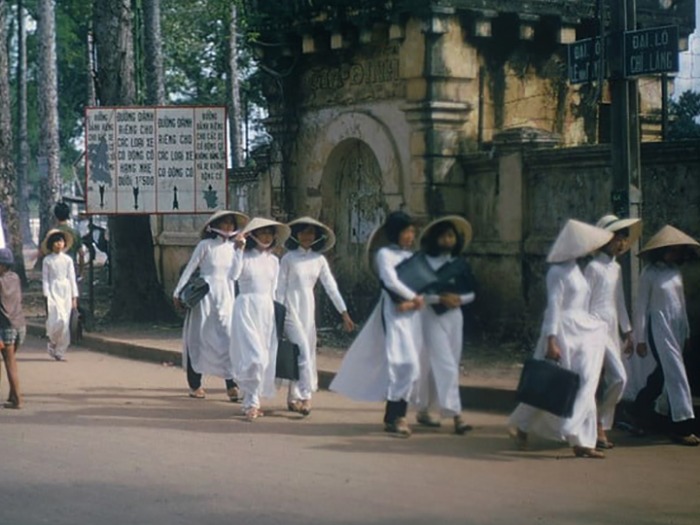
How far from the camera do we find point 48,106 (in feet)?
127

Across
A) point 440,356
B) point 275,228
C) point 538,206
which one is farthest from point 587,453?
point 538,206

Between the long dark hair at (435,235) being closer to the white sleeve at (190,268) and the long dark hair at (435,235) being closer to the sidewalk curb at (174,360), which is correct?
the sidewalk curb at (174,360)

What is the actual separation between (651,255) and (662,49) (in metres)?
1.96

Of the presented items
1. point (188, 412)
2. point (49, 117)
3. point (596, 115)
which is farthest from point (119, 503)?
point (49, 117)

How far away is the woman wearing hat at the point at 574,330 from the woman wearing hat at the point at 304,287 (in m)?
2.88

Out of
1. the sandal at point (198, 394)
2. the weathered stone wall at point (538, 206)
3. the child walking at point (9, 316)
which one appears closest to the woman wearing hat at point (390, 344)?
the sandal at point (198, 394)

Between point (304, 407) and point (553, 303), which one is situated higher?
point (553, 303)

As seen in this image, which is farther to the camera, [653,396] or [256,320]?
[256,320]

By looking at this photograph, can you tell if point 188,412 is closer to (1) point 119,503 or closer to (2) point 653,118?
(1) point 119,503

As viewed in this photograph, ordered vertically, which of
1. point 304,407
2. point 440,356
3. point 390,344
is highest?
point 390,344

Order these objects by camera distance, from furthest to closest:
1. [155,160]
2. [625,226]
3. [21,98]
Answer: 1. [21,98]
2. [155,160]
3. [625,226]

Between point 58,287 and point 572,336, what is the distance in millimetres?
9921

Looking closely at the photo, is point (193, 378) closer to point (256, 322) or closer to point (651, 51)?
point (256, 322)

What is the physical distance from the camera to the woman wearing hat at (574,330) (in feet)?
38.8
